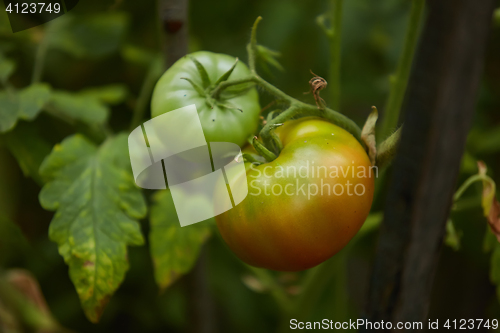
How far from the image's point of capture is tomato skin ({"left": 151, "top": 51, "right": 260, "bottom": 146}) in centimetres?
39

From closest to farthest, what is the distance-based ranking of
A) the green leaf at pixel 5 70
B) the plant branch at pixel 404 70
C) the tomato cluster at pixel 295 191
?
the tomato cluster at pixel 295 191 < the plant branch at pixel 404 70 < the green leaf at pixel 5 70

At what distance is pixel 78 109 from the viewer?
24.0 inches

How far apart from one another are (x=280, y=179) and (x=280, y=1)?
0.83 m

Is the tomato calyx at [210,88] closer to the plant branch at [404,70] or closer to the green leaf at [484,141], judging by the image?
the plant branch at [404,70]

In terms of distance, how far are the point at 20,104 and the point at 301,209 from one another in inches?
16.9

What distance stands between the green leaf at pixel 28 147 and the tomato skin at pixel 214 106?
0.86 feet

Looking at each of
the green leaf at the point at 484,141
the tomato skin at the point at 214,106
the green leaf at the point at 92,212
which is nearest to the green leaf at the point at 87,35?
the green leaf at the point at 92,212

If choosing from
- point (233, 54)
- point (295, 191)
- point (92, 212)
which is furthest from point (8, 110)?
point (233, 54)

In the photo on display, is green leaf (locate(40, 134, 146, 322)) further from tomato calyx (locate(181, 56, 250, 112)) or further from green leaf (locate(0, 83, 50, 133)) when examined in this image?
tomato calyx (locate(181, 56, 250, 112))

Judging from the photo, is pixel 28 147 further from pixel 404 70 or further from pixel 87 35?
pixel 404 70

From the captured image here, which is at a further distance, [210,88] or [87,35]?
[87,35]

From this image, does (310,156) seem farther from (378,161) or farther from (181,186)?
(181,186)

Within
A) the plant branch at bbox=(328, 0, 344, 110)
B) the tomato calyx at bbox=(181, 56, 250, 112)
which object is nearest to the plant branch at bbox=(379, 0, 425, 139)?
the plant branch at bbox=(328, 0, 344, 110)

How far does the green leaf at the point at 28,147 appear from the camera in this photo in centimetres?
56
